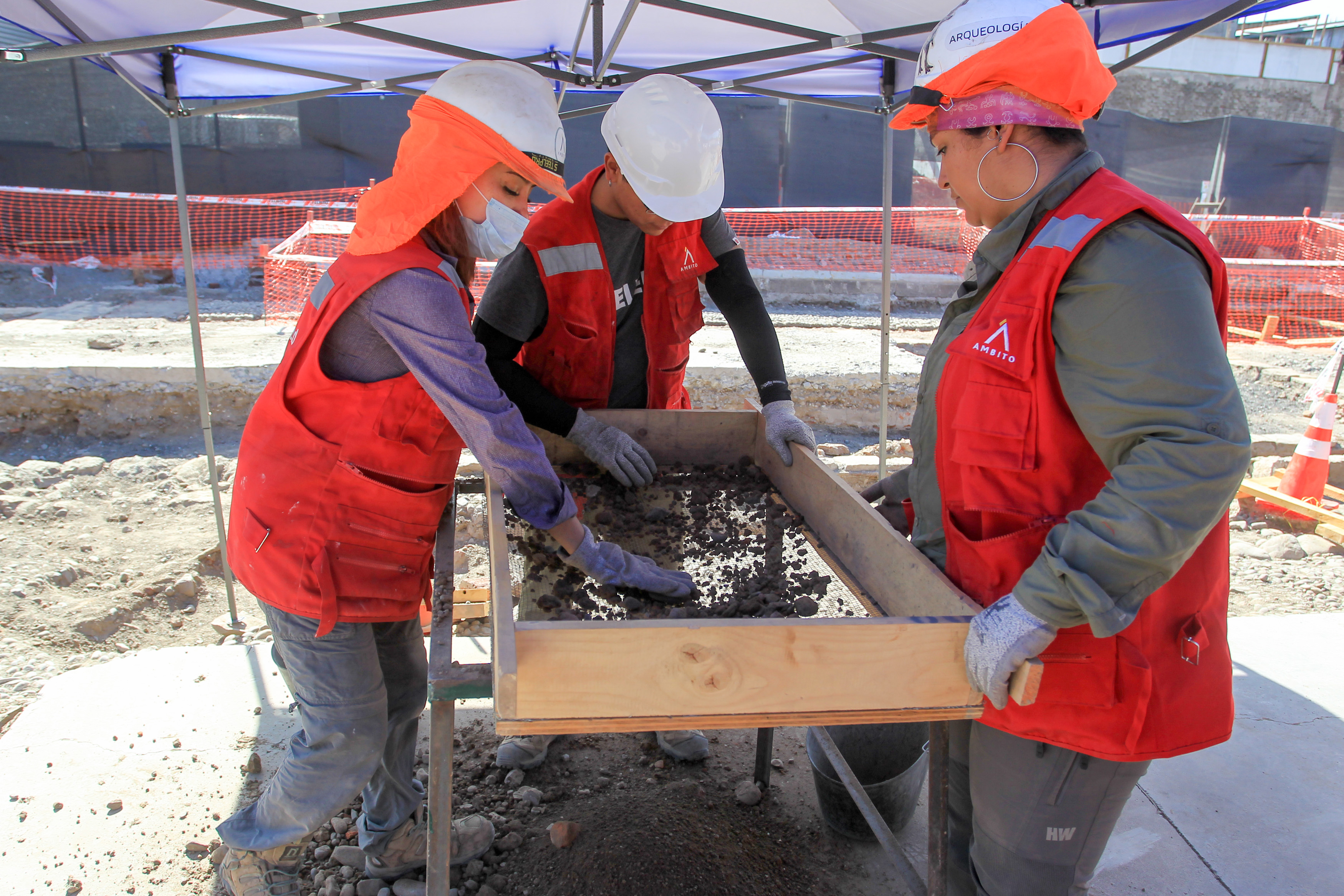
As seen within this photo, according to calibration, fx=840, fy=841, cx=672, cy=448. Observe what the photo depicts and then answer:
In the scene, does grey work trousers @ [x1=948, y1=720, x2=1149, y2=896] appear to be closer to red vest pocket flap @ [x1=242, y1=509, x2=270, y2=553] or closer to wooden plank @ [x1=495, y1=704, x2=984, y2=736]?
wooden plank @ [x1=495, y1=704, x2=984, y2=736]

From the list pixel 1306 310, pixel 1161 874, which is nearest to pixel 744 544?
pixel 1161 874

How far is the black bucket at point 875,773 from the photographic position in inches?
106

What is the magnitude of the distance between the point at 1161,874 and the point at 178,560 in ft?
17.9

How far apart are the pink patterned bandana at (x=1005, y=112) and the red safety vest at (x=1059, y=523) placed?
13 centimetres

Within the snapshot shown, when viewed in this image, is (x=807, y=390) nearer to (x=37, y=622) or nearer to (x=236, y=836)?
(x=37, y=622)

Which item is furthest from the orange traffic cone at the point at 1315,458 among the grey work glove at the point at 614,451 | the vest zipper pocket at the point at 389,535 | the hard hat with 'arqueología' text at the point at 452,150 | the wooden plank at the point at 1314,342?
the wooden plank at the point at 1314,342

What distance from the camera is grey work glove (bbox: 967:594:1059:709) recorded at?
1351mm

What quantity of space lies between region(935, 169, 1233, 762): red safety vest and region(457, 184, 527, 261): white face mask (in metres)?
1.07

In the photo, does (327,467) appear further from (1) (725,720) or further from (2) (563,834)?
(2) (563,834)

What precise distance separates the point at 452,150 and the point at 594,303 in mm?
932

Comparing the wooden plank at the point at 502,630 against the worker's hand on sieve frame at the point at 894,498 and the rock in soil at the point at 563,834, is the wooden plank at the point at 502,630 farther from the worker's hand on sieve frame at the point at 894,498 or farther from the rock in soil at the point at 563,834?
the rock in soil at the point at 563,834

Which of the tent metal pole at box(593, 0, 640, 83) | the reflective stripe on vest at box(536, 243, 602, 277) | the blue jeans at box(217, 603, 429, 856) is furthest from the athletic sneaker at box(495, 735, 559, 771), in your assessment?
the tent metal pole at box(593, 0, 640, 83)

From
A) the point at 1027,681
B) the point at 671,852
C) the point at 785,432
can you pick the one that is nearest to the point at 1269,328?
the point at 785,432

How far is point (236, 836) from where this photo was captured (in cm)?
211
